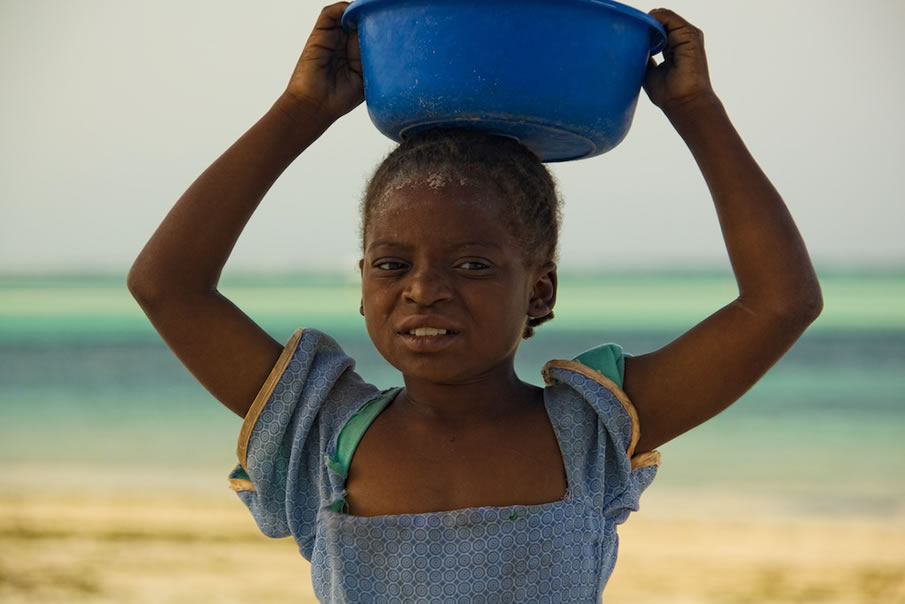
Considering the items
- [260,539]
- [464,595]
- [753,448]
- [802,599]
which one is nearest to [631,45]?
[464,595]

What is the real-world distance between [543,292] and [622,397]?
9.4 inches

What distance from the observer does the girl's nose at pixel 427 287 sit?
5.25 feet

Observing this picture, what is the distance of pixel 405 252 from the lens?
1662mm

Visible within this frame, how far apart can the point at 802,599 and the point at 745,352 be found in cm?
338

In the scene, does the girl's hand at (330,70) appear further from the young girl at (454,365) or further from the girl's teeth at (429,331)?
the girl's teeth at (429,331)

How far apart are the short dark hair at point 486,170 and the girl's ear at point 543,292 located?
0.09 ft

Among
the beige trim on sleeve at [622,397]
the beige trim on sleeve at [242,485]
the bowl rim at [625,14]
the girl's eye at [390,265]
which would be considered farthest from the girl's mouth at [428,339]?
the bowl rim at [625,14]

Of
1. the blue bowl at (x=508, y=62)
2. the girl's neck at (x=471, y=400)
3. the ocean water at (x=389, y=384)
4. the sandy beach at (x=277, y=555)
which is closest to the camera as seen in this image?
the blue bowl at (x=508, y=62)

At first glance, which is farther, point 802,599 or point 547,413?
point 802,599

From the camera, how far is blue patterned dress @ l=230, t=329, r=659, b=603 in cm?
162

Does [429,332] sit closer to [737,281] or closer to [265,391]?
[265,391]

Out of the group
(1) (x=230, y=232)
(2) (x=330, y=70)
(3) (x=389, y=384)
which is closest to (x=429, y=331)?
(1) (x=230, y=232)

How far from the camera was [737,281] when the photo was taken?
1687 millimetres

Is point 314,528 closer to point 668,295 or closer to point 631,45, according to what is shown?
point 631,45
